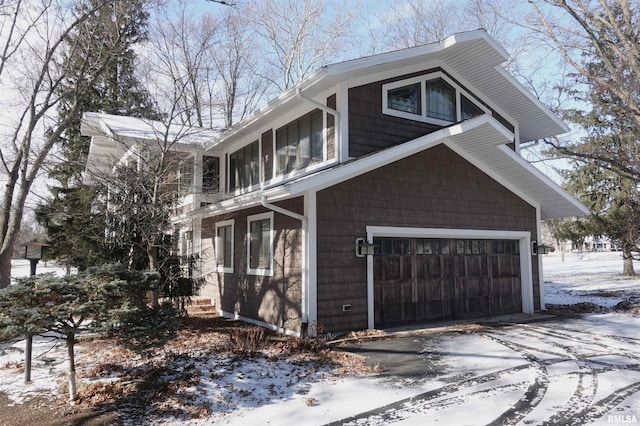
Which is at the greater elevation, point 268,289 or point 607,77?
point 607,77

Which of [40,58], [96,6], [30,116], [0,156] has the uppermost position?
[96,6]

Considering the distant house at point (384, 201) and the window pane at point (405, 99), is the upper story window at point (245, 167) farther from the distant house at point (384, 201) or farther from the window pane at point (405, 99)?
the window pane at point (405, 99)

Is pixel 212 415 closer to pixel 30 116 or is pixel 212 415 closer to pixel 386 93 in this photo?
pixel 386 93

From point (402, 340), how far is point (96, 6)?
39.1 feet

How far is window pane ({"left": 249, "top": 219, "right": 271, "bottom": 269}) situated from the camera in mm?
9391

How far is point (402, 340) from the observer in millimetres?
7871

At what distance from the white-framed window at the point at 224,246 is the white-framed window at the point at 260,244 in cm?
111

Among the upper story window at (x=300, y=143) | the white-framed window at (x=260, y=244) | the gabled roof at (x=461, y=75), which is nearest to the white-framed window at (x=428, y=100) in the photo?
the gabled roof at (x=461, y=75)

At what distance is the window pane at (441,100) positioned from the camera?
33.9 ft

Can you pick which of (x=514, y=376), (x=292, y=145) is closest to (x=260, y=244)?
(x=292, y=145)

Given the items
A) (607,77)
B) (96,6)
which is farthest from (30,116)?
(607,77)

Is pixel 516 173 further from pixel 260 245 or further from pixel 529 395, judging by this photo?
pixel 529 395

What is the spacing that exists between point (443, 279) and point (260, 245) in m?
4.13

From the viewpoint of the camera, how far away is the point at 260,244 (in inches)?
381
